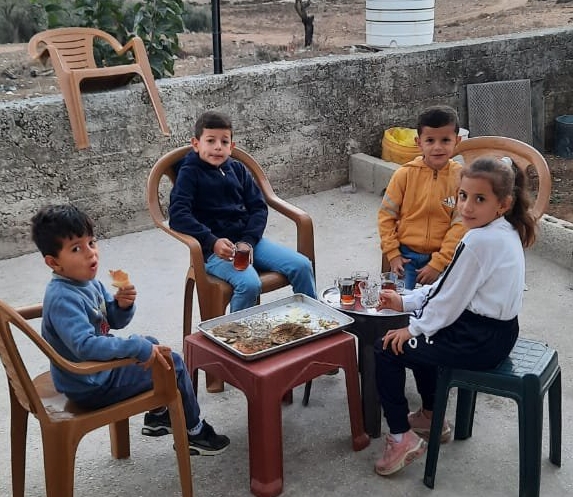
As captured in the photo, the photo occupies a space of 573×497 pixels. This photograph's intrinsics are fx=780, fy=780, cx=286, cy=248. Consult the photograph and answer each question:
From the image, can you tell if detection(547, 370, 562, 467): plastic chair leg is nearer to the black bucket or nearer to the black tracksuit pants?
the black tracksuit pants

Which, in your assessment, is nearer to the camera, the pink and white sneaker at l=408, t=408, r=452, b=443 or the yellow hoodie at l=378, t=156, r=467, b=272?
the pink and white sneaker at l=408, t=408, r=452, b=443

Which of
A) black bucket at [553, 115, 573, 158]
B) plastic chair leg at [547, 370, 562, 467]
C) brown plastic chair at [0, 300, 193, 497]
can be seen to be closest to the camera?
brown plastic chair at [0, 300, 193, 497]

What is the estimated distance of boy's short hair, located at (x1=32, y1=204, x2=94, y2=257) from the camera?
2.45m

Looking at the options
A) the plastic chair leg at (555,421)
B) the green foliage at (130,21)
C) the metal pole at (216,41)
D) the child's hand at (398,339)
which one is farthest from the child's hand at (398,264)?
the green foliage at (130,21)

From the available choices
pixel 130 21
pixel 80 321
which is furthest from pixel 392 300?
pixel 130 21

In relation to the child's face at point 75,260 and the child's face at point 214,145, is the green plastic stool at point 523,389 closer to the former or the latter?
the child's face at point 75,260

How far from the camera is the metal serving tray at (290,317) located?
2898mm

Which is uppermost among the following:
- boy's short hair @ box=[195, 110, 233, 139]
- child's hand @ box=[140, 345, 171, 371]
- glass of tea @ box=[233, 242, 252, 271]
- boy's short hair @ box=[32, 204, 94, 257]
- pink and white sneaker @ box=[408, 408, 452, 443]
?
boy's short hair @ box=[195, 110, 233, 139]

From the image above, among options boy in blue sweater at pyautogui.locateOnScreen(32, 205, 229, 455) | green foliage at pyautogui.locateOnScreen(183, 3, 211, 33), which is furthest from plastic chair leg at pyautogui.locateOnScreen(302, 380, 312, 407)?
green foliage at pyautogui.locateOnScreen(183, 3, 211, 33)

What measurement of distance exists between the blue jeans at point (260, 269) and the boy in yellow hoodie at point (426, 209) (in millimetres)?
394

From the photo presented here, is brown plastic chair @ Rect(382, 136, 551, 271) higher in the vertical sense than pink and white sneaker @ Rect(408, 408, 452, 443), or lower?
higher

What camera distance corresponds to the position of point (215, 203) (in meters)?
3.67

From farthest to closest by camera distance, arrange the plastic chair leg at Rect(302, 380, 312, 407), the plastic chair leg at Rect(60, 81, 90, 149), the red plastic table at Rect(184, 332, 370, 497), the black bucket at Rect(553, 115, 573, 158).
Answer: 1. the black bucket at Rect(553, 115, 573, 158)
2. the plastic chair leg at Rect(60, 81, 90, 149)
3. the plastic chair leg at Rect(302, 380, 312, 407)
4. the red plastic table at Rect(184, 332, 370, 497)

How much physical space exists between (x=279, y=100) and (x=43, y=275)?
7.23ft
